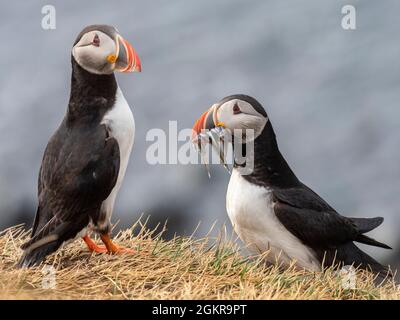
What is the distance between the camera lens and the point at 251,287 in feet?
19.2

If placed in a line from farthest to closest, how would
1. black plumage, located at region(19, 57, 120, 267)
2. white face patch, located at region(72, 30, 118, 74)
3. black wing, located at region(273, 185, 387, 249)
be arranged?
black wing, located at region(273, 185, 387, 249) → white face patch, located at region(72, 30, 118, 74) → black plumage, located at region(19, 57, 120, 267)

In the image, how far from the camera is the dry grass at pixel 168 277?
572cm

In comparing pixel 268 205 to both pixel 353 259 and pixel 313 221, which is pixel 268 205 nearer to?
pixel 313 221

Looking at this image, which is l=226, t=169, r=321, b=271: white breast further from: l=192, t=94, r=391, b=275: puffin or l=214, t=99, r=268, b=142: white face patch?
l=214, t=99, r=268, b=142: white face patch

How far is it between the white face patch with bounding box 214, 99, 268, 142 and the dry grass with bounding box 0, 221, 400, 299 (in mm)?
1011

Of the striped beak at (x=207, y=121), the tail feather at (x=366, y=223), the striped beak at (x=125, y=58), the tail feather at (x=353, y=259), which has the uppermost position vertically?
the striped beak at (x=125, y=58)

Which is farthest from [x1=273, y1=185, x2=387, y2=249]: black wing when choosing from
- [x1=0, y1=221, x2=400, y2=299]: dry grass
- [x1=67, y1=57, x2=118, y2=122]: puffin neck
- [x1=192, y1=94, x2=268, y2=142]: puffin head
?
[x1=67, y1=57, x2=118, y2=122]: puffin neck

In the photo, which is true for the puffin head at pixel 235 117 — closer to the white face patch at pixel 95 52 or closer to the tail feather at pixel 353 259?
the white face patch at pixel 95 52

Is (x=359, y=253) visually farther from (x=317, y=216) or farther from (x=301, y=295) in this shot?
(x=301, y=295)

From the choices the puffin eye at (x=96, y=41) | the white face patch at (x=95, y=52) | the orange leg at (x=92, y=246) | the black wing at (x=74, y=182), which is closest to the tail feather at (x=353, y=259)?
the orange leg at (x=92, y=246)

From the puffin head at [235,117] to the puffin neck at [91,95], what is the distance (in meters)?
0.78

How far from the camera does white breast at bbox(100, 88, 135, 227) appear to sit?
259 inches

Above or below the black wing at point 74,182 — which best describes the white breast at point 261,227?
below
